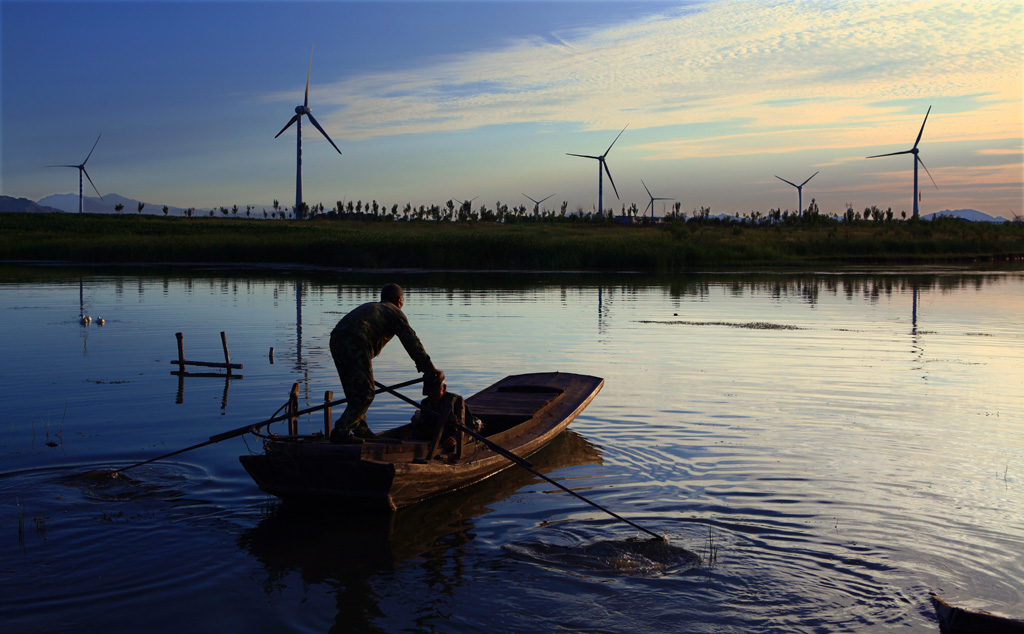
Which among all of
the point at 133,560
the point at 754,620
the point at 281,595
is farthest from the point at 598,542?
the point at 133,560

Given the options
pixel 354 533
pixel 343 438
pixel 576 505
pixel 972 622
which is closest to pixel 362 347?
pixel 343 438

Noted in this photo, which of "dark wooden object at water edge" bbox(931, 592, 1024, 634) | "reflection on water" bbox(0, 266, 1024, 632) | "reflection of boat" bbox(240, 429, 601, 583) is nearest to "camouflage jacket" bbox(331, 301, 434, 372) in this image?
"reflection of boat" bbox(240, 429, 601, 583)

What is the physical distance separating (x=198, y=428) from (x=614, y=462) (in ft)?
18.8

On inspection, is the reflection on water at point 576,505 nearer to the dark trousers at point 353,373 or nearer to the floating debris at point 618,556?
the floating debris at point 618,556

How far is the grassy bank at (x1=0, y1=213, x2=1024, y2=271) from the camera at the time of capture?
56.7 meters

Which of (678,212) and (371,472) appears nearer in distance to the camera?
(371,472)

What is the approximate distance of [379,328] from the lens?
28.5 ft

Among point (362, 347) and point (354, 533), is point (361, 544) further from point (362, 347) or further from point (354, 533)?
point (362, 347)

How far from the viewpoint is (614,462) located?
10.3 m

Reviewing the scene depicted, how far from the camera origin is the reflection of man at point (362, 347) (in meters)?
8.56

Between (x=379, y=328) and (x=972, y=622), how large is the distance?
19.0 feet

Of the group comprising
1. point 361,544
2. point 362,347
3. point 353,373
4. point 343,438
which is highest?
point 362,347

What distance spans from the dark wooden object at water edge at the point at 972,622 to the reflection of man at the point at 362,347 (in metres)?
4.93

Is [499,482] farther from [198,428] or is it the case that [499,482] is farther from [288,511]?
[198,428]
